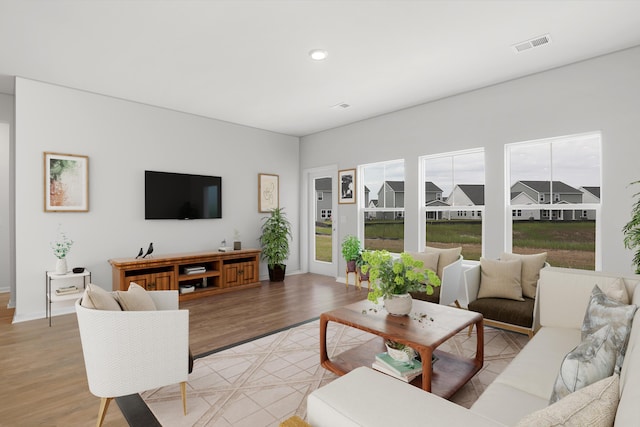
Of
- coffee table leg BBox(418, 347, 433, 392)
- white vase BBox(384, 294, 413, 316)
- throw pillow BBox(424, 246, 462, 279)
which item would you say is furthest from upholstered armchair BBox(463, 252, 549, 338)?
coffee table leg BBox(418, 347, 433, 392)

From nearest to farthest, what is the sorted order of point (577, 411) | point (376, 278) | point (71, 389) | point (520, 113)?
point (577, 411)
point (71, 389)
point (376, 278)
point (520, 113)

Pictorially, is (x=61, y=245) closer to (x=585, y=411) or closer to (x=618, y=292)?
(x=585, y=411)

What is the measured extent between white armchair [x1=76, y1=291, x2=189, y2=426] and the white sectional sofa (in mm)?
1307

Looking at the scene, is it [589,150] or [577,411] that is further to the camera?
[589,150]

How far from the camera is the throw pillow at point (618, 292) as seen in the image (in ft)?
6.97

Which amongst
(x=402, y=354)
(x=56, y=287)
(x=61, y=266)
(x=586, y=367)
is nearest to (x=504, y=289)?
(x=402, y=354)

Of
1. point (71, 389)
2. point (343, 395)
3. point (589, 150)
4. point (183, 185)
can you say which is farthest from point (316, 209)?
point (343, 395)

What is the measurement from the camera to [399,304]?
258 centimetres

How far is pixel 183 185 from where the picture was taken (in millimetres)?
5352

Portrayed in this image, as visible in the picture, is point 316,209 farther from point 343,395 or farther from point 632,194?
point 343,395

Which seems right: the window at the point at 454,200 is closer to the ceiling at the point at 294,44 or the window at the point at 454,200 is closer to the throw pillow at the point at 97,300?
the ceiling at the point at 294,44

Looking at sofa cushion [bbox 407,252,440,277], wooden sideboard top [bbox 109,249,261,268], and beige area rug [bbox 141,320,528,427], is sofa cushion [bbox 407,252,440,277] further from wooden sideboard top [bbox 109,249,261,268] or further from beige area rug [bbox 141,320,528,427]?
wooden sideboard top [bbox 109,249,261,268]

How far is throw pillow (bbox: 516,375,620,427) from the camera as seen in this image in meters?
0.83

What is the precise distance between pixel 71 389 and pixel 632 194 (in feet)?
17.1
